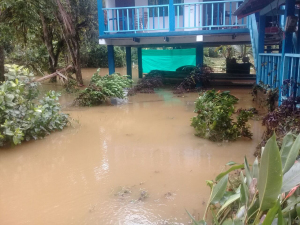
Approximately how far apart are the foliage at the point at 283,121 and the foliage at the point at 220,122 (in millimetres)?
704

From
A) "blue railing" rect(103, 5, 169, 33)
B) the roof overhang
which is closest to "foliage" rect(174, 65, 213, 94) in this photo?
"blue railing" rect(103, 5, 169, 33)

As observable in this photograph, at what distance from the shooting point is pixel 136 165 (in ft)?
14.2

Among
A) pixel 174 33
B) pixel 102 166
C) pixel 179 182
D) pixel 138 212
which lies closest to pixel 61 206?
pixel 138 212

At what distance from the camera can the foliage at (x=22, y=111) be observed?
4.93 m

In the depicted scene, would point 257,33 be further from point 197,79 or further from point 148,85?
point 148,85

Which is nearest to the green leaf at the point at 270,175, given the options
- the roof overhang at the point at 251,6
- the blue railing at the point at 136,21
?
the roof overhang at the point at 251,6

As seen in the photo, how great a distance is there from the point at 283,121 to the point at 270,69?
9.70 ft

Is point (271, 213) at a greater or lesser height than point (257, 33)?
lesser

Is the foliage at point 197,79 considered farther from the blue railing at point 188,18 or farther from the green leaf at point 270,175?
the green leaf at point 270,175

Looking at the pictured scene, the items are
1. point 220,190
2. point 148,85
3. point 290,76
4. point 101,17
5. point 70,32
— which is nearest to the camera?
point 220,190

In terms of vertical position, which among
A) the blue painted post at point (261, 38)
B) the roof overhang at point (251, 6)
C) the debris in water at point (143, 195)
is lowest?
the debris in water at point (143, 195)

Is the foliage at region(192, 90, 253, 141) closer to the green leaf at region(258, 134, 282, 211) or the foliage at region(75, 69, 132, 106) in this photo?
the green leaf at region(258, 134, 282, 211)

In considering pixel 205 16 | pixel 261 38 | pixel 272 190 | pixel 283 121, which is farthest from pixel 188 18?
pixel 272 190

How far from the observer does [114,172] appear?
4.11 meters
